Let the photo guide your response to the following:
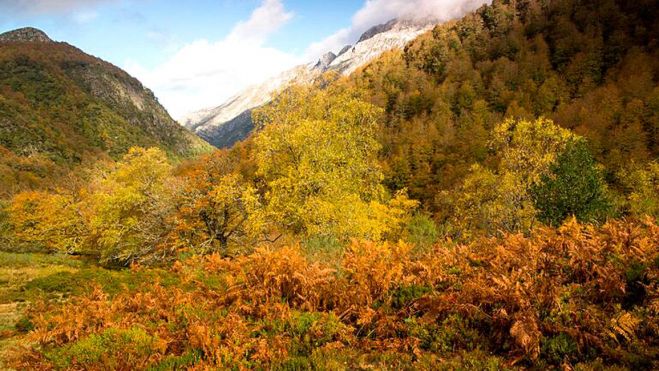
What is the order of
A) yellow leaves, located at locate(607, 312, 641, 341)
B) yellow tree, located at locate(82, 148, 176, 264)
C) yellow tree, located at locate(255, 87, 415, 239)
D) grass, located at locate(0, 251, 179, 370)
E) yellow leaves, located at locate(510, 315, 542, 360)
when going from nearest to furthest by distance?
yellow leaves, located at locate(607, 312, 641, 341), yellow leaves, located at locate(510, 315, 542, 360), grass, located at locate(0, 251, 179, 370), yellow tree, located at locate(255, 87, 415, 239), yellow tree, located at locate(82, 148, 176, 264)

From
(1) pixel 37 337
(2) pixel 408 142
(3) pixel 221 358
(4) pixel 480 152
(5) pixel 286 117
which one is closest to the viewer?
(3) pixel 221 358

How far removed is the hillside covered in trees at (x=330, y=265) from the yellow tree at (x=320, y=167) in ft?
0.44

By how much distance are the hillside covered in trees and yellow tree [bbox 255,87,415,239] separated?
0.44 ft

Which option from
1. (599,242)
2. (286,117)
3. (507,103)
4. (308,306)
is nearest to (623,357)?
(599,242)

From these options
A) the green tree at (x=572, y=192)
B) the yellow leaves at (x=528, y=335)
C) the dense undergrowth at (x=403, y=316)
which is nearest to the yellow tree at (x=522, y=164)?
Result: the green tree at (x=572, y=192)

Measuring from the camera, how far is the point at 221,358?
6254 millimetres

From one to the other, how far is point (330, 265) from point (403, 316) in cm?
327

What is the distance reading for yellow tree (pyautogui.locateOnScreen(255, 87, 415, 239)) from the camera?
65.7ft

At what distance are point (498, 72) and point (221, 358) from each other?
134026 mm

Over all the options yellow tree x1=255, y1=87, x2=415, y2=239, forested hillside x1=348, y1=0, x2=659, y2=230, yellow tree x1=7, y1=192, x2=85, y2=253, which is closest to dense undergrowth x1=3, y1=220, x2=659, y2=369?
yellow tree x1=255, y1=87, x2=415, y2=239

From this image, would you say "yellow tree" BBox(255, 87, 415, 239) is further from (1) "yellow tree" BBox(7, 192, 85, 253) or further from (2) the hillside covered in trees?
(1) "yellow tree" BBox(7, 192, 85, 253)

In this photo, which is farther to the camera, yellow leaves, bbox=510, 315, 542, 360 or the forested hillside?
the forested hillside

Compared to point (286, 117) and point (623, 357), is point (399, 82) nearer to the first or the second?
point (286, 117)

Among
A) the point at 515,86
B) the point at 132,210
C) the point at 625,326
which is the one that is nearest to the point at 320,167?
the point at 625,326
